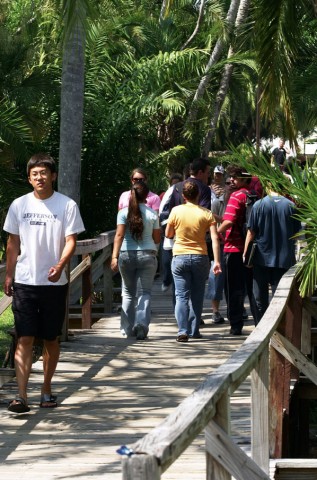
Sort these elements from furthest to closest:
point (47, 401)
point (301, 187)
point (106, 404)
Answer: point (106, 404) < point (47, 401) < point (301, 187)

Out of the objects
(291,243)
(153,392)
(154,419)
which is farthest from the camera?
(291,243)

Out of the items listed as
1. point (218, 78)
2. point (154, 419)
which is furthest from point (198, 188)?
point (218, 78)

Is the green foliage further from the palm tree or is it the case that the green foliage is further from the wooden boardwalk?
the palm tree

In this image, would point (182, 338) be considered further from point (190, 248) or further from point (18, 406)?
point (18, 406)

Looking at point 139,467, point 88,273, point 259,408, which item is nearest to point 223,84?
point 88,273

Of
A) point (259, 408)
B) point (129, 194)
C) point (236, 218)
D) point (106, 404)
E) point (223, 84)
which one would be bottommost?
point (106, 404)

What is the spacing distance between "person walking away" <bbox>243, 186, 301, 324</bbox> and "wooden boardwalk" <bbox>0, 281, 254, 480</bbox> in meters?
0.97

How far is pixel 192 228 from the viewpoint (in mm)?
11195

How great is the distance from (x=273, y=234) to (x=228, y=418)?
249 inches

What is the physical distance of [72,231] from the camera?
800 centimetres

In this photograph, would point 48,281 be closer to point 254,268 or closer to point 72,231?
point 72,231

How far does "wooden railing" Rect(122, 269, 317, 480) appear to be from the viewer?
315cm

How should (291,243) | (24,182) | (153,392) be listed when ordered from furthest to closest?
1. (24,182)
2. (291,243)
3. (153,392)

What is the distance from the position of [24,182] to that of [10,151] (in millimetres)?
1437
